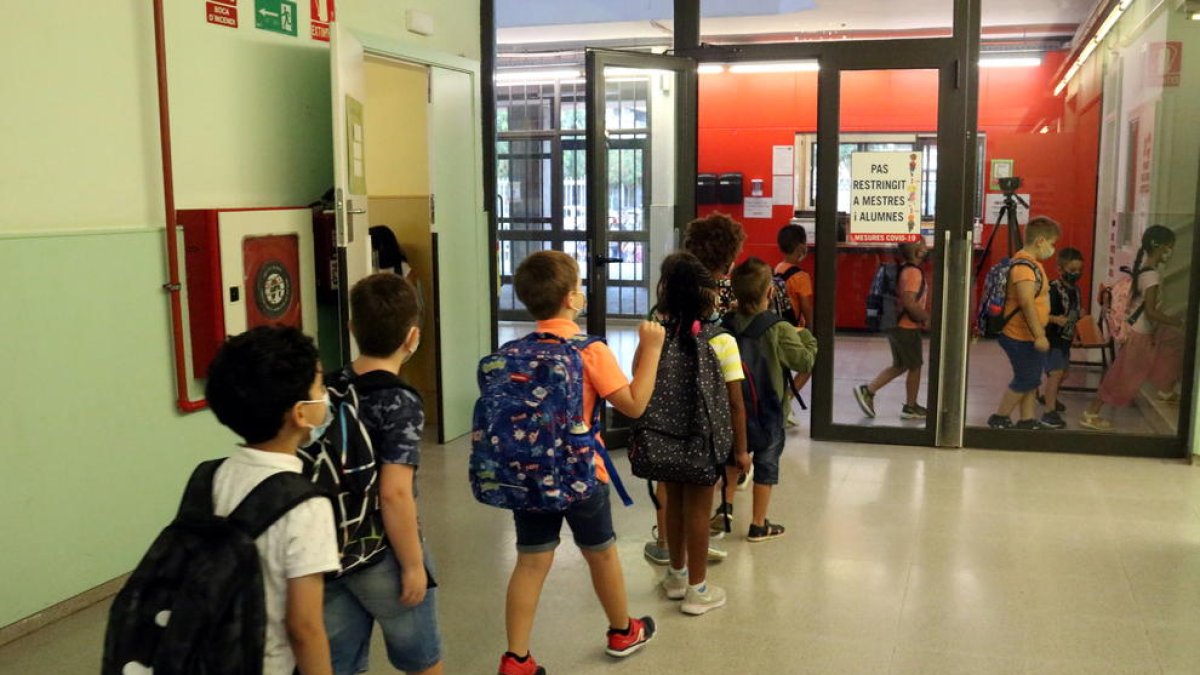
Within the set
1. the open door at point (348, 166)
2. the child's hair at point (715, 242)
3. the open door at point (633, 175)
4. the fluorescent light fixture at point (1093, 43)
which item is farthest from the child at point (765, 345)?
the fluorescent light fixture at point (1093, 43)

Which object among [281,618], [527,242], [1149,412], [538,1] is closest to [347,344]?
[281,618]

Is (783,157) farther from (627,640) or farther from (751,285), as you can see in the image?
(627,640)

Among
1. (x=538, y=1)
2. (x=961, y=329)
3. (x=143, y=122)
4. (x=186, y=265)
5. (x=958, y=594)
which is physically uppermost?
(x=538, y=1)

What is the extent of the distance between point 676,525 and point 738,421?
40 cm

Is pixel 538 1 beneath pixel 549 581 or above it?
above

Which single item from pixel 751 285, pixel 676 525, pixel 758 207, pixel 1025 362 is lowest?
pixel 676 525

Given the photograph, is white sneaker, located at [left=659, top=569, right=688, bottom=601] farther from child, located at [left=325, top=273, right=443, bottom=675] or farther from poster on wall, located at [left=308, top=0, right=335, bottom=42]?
poster on wall, located at [left=308, top=0, right=335, bottom=42]

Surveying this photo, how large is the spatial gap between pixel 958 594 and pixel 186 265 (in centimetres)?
293

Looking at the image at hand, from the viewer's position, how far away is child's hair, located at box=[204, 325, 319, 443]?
170 centimetres

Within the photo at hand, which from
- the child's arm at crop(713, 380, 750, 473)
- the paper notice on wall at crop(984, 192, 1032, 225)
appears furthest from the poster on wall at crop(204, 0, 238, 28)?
the paper notice on wall at crop(984, 192, 1032, 225)

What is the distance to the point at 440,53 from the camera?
17.7 ft

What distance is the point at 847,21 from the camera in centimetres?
742

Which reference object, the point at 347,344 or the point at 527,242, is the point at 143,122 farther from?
the point at 527,242

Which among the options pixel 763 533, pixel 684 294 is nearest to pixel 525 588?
pixel 684 294
